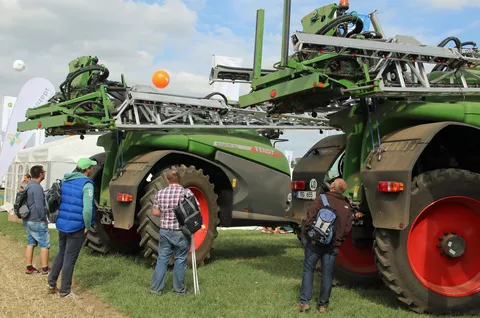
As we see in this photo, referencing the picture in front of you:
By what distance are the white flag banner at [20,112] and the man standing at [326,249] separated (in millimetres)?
11679

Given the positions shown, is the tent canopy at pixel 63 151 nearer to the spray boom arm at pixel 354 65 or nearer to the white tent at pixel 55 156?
the white tent at pixel 55 156

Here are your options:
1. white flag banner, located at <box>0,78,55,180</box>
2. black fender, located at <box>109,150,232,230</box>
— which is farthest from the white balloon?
black fender, located at <box>109,150,232,230</box>

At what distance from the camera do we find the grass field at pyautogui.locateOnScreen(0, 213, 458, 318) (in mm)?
5339

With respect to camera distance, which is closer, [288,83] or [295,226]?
[288,83]

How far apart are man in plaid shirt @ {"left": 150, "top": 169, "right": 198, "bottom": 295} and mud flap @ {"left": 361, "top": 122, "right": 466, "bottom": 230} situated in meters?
2.23

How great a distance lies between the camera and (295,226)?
31.6 feet

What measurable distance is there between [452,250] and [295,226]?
4.52m

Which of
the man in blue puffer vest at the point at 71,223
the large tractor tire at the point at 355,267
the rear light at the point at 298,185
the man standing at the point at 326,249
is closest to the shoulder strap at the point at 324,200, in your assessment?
the man standing at the point at 326,249

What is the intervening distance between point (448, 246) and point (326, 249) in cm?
128

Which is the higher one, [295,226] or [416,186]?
[416,186]

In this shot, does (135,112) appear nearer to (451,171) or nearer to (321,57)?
(321,57)

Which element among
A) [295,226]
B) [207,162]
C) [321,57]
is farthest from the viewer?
[295,226]

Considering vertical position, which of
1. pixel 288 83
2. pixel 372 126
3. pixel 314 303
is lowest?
pixel 314 303

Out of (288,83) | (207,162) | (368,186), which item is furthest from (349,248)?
(207,162)
